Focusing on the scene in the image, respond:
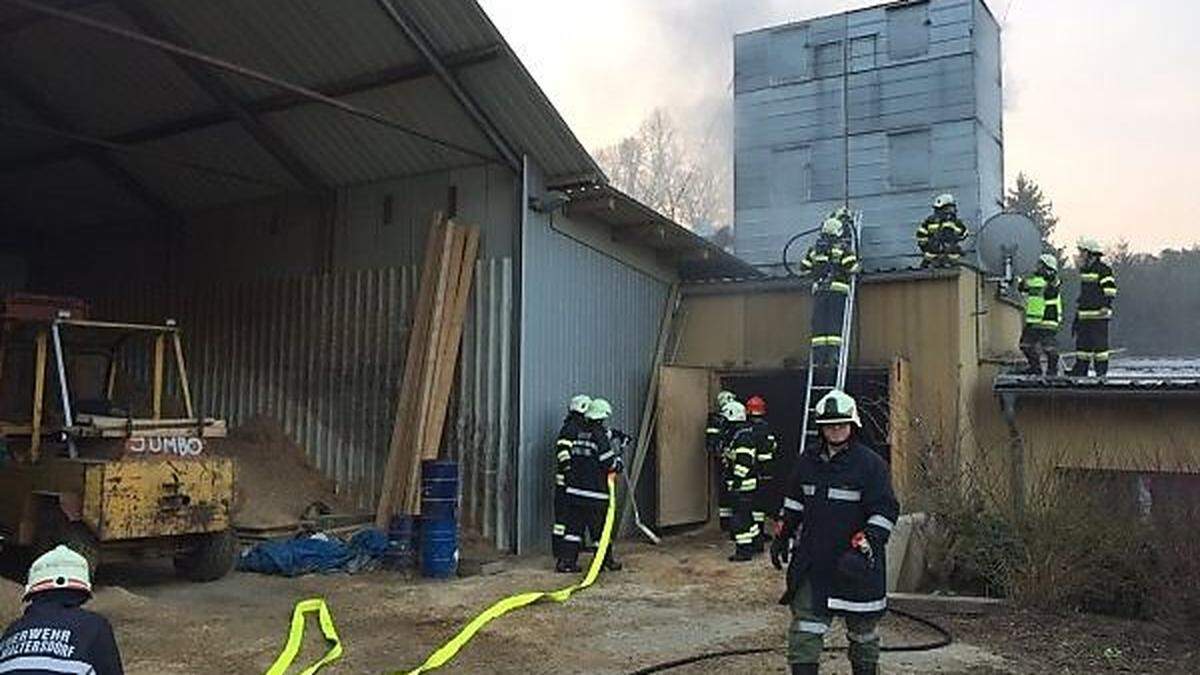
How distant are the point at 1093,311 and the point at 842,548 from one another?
8.57 m

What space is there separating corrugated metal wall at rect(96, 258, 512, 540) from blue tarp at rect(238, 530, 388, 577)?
1590 mm

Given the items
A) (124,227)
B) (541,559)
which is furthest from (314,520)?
(124,227)

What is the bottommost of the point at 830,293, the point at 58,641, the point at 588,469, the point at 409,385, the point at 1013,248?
the point at 58,641

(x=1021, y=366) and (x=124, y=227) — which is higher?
(x=124, y=227)

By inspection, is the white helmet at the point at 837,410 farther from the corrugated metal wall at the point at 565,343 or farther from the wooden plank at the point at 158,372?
the wooden plank at the point at 158,372

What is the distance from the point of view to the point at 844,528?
5.78m

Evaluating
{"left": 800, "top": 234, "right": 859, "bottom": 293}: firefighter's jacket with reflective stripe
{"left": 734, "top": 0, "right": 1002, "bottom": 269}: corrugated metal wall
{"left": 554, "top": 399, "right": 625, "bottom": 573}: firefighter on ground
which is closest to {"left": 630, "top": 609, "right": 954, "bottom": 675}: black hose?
{"left": 554, "top": 399, "right": 625, "bottom": 573}: firefighter on ground

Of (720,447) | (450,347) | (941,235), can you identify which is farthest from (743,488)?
(941,235)

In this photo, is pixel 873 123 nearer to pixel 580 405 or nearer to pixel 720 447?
pixel 720 447

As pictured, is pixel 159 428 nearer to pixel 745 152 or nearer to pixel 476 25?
pixel 476 25

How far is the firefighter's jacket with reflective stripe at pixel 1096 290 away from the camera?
1265 centimetres

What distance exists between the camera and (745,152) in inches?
844

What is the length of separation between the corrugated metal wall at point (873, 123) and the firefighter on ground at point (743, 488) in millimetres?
7454

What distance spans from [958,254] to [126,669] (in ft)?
35.4
